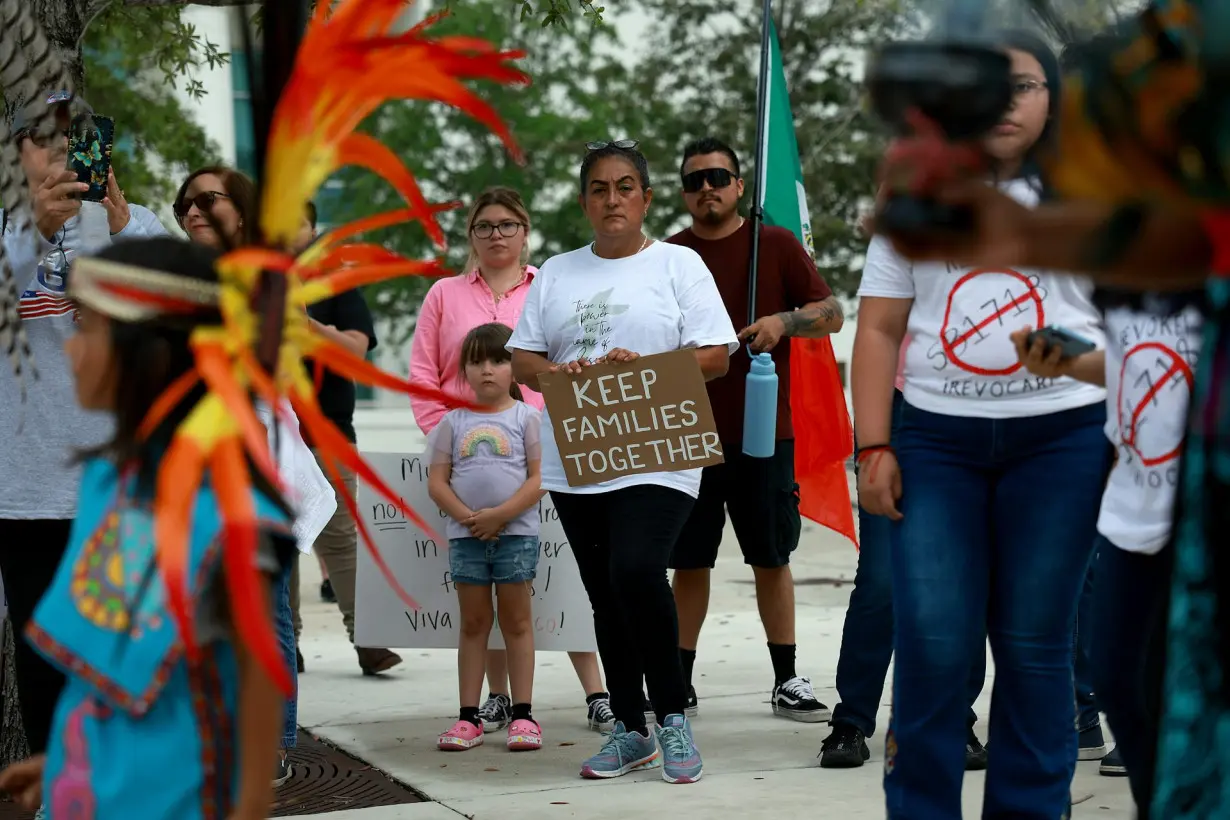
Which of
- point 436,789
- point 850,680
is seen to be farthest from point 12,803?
point 850,680

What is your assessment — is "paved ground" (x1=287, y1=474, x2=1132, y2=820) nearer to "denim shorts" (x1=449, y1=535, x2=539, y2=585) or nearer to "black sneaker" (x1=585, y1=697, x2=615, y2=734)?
"black sneaker" (x1=585, y1=697, x2=615, y2=734)

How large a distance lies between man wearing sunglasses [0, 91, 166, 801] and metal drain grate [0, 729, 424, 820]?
0.78 meters

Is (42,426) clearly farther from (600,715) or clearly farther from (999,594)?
(600,715)

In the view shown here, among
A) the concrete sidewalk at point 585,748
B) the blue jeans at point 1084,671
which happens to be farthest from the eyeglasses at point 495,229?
the blue jeans at point 1084,671

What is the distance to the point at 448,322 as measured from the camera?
20.8 feet

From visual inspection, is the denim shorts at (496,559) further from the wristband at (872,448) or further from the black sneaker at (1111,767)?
the wristband at (872,448)

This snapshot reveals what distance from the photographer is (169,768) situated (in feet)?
7.96

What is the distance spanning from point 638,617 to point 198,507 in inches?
109

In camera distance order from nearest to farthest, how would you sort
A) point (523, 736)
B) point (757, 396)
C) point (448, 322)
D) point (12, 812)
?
point (12, 812) → point (523, 736) → point (757, 396) → point (448, 322)

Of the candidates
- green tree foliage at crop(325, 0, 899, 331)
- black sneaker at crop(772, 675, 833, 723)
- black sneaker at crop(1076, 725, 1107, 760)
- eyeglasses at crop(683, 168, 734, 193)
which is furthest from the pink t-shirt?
green tree foliage at crop(325, 0, 899, 331)

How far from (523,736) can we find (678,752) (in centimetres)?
78

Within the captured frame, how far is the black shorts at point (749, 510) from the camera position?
608 cm

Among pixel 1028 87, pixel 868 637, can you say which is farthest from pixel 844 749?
pixel 1028 87

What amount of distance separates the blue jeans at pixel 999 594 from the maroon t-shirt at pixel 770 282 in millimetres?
2430
